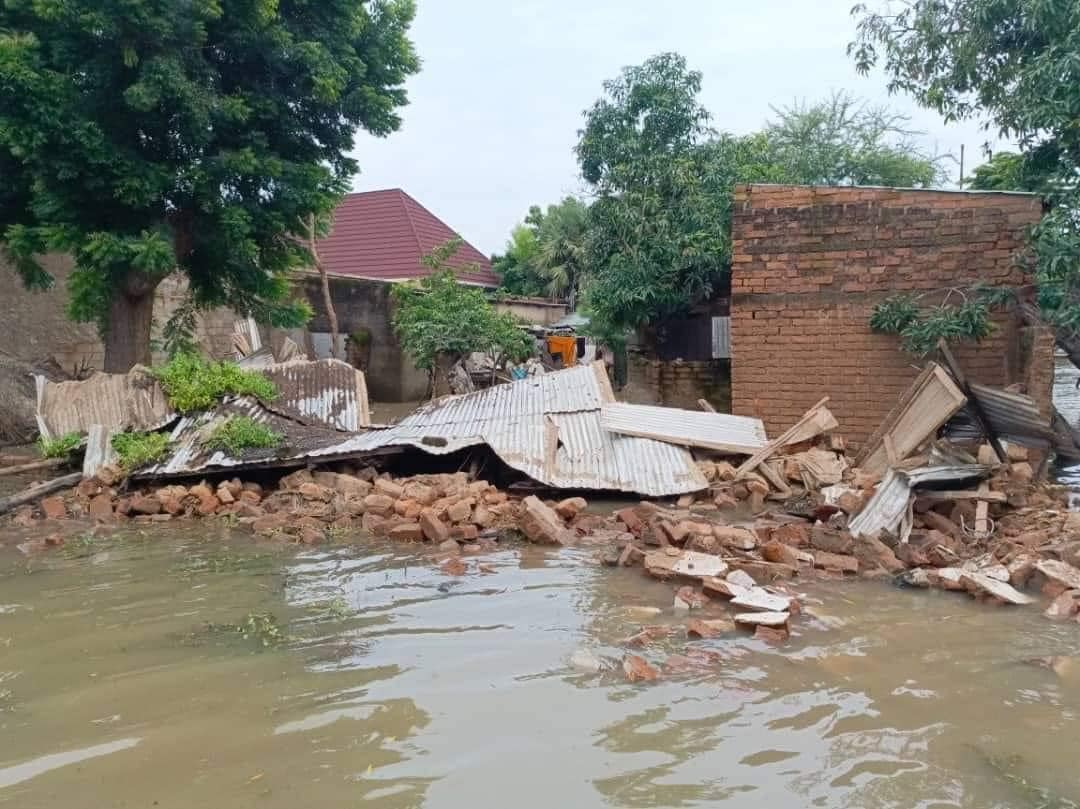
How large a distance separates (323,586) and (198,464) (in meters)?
3.60

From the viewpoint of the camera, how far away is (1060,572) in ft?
17.6

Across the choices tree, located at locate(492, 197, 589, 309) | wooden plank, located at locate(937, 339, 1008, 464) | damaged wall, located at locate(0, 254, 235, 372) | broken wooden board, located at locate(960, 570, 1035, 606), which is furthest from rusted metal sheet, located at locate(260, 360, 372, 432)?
tree, located at locate(492, 197, 589, 309)

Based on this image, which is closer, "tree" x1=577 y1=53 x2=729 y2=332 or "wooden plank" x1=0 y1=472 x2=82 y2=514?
"wooden plank" x1=0 y1=472 x2=82 y2=514

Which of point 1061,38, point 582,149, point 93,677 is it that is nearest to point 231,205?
point 582,149

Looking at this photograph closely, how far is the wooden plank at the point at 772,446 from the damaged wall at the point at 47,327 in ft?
34.2

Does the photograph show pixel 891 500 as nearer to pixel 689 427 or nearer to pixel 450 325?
pixel 689 427

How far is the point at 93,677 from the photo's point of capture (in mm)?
4211

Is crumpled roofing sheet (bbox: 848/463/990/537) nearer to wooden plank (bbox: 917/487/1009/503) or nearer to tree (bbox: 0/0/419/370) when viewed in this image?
wooden plank (bbox: 917/487/1009/503)

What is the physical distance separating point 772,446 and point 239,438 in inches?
215

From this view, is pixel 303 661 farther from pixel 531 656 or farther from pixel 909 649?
pixel 909 649

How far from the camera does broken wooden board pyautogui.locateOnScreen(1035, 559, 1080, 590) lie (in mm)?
5231

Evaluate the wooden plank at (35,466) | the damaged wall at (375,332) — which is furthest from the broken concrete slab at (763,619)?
the damaged wall at (375,332)

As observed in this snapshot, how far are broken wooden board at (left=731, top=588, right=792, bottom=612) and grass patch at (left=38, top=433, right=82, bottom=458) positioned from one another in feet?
25.5

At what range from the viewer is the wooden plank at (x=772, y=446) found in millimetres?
8422
